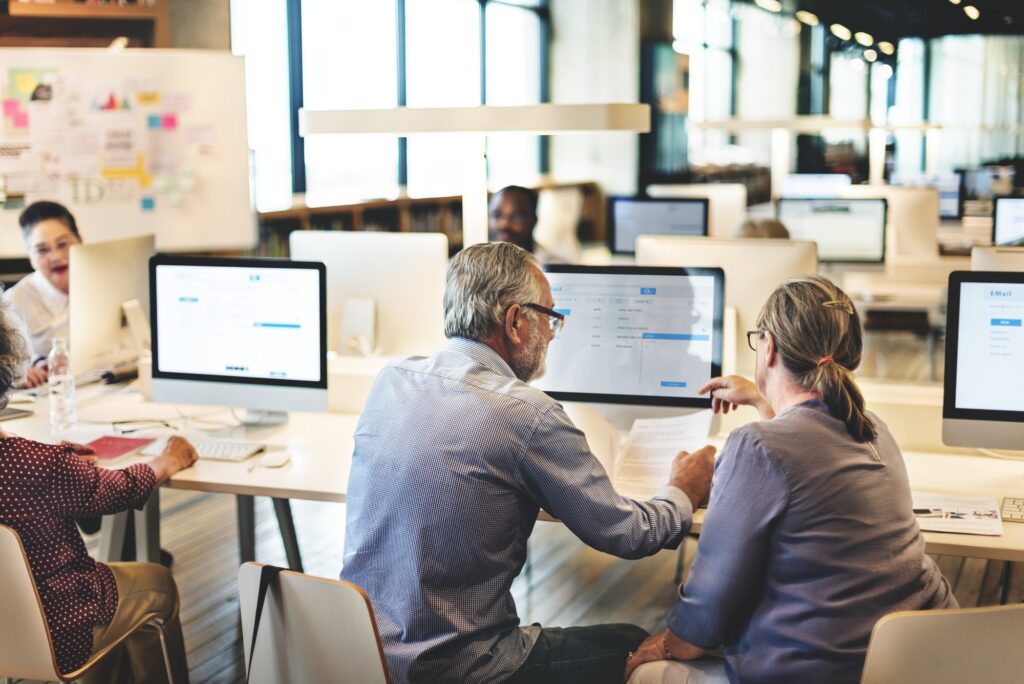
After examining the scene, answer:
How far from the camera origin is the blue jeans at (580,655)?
1.95m

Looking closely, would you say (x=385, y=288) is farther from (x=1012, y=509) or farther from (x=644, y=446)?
(x=1012, y=509)

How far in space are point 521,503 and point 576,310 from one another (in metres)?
0.94

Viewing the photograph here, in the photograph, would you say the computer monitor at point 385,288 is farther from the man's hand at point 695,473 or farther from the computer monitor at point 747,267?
the man's hand at point 695,473

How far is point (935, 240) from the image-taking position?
22.0ft

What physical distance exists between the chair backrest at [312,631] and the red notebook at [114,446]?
3.73 ft

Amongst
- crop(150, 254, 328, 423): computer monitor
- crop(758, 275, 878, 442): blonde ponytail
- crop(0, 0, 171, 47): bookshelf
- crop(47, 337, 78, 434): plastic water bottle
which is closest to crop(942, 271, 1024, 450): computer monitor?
crop(758, 275, 878, 442): blonde ponytail

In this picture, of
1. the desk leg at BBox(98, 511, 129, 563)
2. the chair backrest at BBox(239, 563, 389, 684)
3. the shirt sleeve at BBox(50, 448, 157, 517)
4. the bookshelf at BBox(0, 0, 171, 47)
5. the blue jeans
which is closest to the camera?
the chair backrest at BBox(239, 563, 389, 684)

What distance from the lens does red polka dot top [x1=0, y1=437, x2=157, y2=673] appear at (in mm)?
2002

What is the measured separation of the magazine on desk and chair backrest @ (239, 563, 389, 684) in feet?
2.97

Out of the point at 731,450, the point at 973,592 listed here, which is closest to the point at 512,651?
the point at 731,450

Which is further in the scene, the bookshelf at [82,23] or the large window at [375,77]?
the large window at [375,77]

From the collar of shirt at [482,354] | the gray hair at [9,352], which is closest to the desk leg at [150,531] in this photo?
the gray hair at [9,352]

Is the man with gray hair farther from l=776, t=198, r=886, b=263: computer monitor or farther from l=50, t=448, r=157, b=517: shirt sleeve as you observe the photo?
l=776, t=198, r=886, b=263: computer monitor

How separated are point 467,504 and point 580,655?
1.38ft
